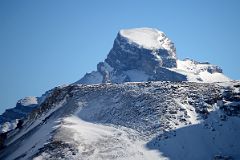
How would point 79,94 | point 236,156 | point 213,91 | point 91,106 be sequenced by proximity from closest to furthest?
point 236,156
point 213,91
point 91,106
point 79,94

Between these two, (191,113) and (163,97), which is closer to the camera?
(191,113)

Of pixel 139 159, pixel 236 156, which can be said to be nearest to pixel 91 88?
pixel 139 159

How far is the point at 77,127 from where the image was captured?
60844 millimetres

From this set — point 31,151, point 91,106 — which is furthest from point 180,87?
point 31,151

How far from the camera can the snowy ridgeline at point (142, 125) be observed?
52438 mm

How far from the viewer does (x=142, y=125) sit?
196 feet

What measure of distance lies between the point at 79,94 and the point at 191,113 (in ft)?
76.7

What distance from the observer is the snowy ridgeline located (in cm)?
5244

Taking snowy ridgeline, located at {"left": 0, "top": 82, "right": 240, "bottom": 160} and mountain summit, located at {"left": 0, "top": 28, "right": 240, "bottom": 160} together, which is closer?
mountain summit, located at {"left": 0, "top": 28, "right": 240, "bottom": 160}

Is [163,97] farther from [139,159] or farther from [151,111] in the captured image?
[139,159]

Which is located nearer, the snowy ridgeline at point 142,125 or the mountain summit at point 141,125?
the mountain summit at point 141,125

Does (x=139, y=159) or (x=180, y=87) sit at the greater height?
(x=180, y=87)

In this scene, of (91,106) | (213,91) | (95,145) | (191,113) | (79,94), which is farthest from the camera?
(79,94)

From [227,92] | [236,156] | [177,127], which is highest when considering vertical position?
Result: [227,92]
